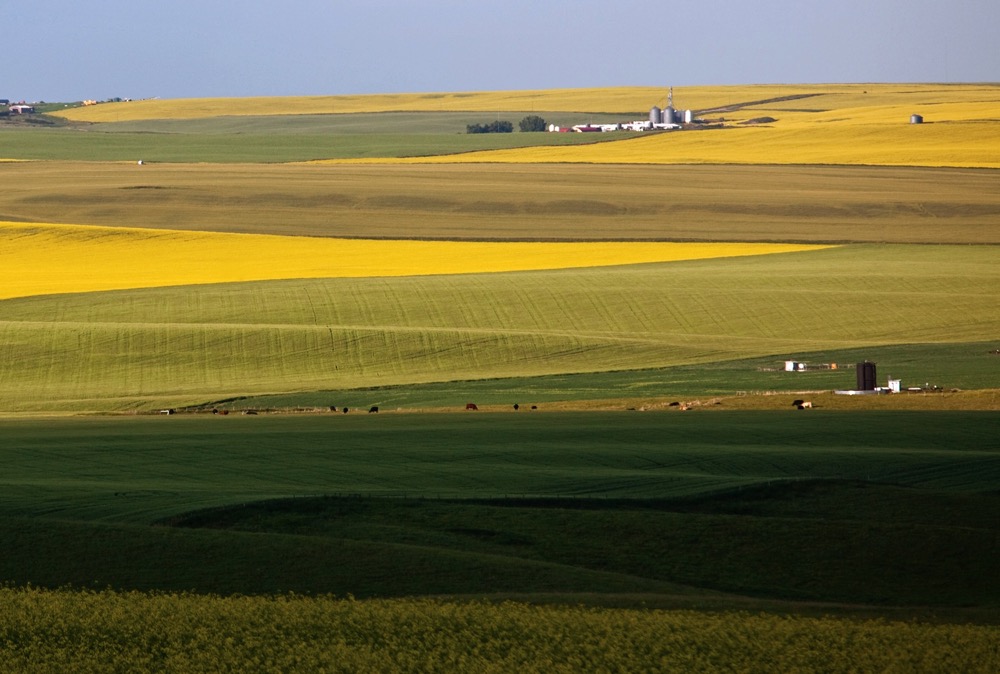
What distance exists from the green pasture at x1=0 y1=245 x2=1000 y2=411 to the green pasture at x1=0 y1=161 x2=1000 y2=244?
10735 millimetres

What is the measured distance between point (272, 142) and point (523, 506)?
338 ft

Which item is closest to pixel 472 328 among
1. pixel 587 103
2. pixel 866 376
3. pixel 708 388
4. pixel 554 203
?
pixel 708 388

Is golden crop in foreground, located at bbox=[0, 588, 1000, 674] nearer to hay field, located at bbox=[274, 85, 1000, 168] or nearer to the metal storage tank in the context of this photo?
the metal storage tank

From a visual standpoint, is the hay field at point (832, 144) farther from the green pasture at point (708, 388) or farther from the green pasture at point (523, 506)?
the green pasture at point (523, 506)

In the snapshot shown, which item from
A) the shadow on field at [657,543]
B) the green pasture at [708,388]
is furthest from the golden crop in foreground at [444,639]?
the green pasture at [708,388]

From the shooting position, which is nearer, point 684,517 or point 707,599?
point 707,599

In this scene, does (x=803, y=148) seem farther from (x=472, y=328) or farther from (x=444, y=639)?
(x=444, y=639)

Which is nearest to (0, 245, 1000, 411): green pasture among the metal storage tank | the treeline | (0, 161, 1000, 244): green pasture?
the metal storage tank

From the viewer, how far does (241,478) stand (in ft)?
80.5

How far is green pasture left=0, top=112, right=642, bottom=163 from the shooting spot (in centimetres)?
11038

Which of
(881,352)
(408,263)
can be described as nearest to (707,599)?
(881,352)

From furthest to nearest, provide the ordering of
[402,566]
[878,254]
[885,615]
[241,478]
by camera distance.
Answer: [878,254] < [241,478] < [402,566] < [885,615]

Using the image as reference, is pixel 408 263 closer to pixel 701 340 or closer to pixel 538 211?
pixel 538 211

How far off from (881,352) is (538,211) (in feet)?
103
